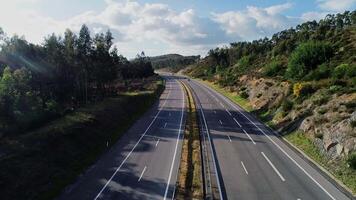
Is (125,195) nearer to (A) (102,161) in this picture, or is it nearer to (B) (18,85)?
(A) (102,161)

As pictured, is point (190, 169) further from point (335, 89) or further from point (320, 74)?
point (320, 74)

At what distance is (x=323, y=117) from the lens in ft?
139

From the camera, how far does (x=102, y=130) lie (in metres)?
48.8

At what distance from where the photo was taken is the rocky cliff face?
3559cm

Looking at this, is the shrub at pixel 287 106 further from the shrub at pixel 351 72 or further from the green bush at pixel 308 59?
the green bush at pixel 308 59

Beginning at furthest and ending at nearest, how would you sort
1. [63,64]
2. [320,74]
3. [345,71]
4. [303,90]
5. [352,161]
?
[63,64], [320,74], [345,71], [303,90], [352,161]

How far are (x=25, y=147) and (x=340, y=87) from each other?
38560 millimetres

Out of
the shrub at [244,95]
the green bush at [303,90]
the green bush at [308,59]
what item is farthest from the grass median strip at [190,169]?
the shrub at [244,95]

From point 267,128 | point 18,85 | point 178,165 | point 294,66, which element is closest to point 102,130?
point 18,85

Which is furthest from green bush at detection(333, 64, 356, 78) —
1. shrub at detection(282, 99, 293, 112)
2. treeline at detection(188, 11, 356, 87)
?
shrub at detection(282, 99, 293, 112)

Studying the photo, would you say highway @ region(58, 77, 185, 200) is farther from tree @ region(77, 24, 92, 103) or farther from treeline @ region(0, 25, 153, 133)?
tree @ region(77, 24, 92, 103)

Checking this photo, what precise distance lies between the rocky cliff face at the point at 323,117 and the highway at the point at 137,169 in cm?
1420

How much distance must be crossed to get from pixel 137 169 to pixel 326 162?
17039mm

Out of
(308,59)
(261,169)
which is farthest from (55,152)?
(308,59)
